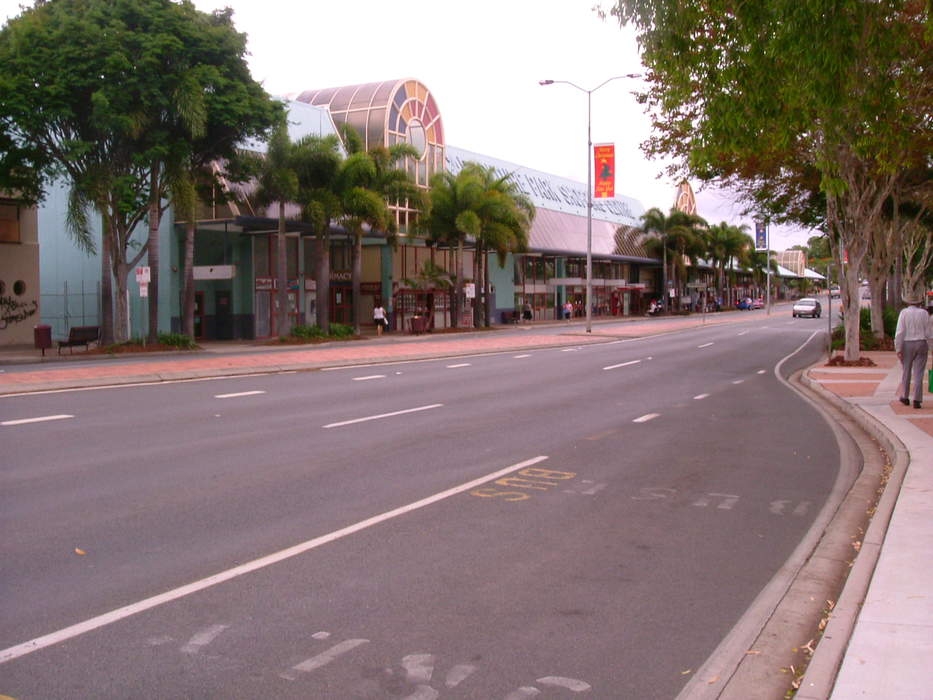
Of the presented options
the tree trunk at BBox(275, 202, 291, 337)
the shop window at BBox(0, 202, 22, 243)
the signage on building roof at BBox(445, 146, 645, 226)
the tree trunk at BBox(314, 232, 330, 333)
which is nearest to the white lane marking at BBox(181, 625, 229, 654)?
the tree trunk at BBox(275, 202, 291, 337)

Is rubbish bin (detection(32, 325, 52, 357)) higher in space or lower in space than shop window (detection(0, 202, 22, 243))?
lower

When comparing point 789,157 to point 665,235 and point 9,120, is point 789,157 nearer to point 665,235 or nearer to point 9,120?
point 9,120

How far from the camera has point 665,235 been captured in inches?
3036

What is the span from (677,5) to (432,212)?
114ft

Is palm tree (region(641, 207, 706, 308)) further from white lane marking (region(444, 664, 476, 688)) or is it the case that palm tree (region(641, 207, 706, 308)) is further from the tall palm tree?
white lane marking (region(444, 664, 476, 688))

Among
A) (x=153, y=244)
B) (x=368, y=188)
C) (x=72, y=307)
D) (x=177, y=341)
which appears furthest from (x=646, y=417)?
(x=72, y=307)

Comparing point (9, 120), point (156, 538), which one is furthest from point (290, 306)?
point (156, 538)

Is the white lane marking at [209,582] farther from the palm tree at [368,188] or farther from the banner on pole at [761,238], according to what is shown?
the banner on pole at [761,238]

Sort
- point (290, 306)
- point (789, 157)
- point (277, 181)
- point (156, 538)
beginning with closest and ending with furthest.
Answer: point (156, 538) < point (789, 157) < point (277, 181) < point (290, 306)

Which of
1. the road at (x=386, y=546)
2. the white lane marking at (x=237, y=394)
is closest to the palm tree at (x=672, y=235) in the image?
the white lane marking at (x=237, y=394)

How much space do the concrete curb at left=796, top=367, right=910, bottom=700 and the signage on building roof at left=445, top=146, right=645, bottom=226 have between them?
48.1m

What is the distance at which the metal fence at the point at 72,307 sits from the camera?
3797 centimetres

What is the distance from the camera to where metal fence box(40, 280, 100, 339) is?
37969 millimetres

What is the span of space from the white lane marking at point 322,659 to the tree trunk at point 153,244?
2700 centimetres
